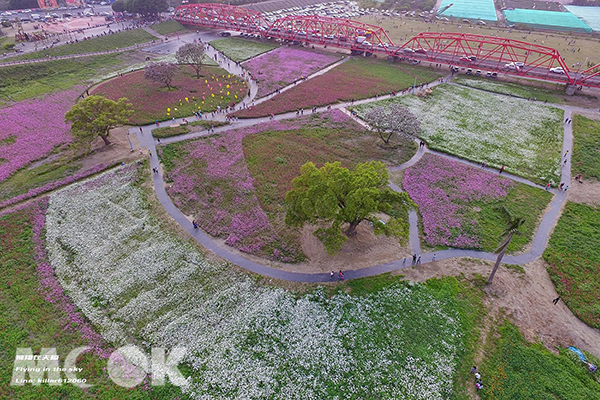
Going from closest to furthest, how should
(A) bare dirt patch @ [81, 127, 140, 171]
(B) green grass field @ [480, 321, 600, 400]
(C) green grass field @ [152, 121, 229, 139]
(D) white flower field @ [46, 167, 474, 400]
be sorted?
(B) green grass field @ [480, 321, 600, 400], (D) white flower field @ [46, 167, 474, 400], (A) bare dirt patch @ [81, 127, 140, 171], (C) green grass field @ [152, 121, 229, 139]

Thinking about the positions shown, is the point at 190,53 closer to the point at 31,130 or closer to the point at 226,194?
the point at 31,130

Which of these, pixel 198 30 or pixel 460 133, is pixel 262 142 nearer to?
pixel 460 133

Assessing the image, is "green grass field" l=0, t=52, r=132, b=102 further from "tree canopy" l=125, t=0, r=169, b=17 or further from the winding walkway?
"tree canopy" l=125, t=0, r=169, b=17

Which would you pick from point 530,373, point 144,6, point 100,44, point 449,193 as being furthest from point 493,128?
point 144,6

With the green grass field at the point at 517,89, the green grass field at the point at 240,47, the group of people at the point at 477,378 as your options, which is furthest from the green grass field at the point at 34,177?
the green grass field at the point at 517,89

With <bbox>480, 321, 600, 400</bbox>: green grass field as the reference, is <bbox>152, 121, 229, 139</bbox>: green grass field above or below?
above

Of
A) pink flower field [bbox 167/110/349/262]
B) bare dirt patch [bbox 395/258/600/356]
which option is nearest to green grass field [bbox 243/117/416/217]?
pink flower field [bbox 167/110/349/262]
